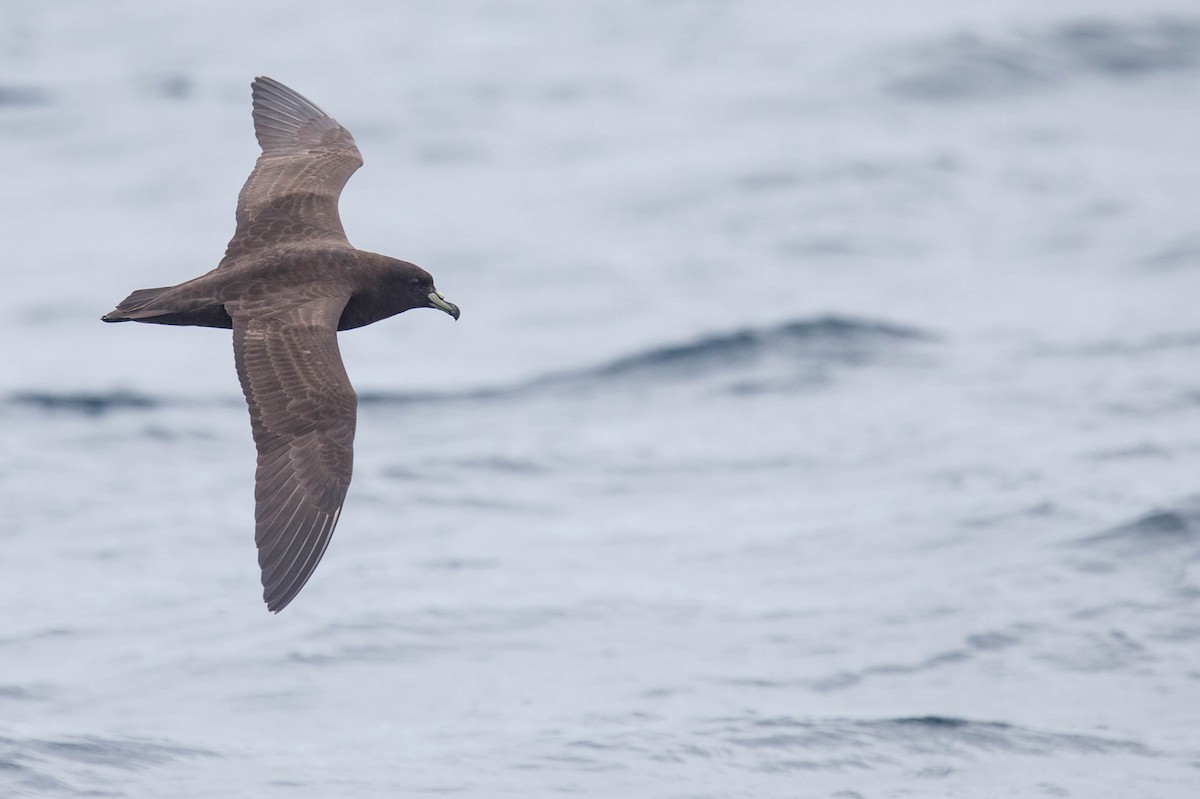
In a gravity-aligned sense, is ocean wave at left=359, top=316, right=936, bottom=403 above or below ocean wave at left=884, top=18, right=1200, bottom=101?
below

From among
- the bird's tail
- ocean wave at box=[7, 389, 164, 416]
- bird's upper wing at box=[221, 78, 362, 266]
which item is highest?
bird's upper wing at box=[221, 78, 362, 266]

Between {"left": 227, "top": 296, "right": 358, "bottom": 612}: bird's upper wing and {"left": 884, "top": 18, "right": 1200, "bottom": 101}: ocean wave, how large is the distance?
15.6m

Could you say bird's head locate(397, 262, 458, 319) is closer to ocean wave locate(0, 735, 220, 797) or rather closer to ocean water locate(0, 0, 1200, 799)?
ocean water locate(0, 0, 1200, 799)

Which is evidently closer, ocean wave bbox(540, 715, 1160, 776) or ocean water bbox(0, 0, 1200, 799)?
ocean wave bbox(540, 715, 1160, 776)

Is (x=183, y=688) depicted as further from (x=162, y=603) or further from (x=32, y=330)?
(x=32, y=330)

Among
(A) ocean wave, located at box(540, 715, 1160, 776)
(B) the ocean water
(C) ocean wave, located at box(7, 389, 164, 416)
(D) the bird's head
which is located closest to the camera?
(D) the bird's head

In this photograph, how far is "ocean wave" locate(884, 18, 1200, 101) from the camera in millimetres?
24141

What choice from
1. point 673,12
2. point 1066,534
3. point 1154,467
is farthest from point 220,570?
point 673,12

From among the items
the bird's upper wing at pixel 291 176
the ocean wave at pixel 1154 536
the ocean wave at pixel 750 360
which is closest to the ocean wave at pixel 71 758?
the bird's upper wing at pixel 291 176

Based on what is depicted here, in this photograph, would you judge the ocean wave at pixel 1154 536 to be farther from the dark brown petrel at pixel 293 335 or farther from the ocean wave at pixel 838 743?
the dark brown petrel at pixel 293 335

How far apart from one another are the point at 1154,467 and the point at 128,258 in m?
9.78

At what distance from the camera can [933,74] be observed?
2425cm

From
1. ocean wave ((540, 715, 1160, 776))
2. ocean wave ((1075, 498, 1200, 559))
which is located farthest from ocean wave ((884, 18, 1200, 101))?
ocean wave ((540, 715, 1160, 776))

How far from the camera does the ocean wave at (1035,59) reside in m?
24.1
